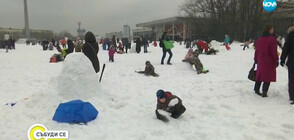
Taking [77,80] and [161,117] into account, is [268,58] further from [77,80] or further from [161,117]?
[77,80]

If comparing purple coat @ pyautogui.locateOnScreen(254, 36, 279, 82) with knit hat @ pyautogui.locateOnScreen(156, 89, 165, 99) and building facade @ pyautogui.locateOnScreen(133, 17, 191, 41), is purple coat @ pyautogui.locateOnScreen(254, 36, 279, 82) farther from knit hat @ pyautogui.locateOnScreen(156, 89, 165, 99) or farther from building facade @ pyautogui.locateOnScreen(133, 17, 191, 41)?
building facade @ pyautogui.locateOnScreen(133, 17, 191, 41)

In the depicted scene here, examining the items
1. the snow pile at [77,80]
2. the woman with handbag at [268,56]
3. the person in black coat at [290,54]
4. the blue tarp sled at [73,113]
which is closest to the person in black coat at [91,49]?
the snow pile at [77,80]

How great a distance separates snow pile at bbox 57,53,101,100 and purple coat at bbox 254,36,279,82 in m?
4.10

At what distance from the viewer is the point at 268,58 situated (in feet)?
21.7

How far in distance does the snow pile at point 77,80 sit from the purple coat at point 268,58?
4.10m

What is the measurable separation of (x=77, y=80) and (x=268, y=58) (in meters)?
4.65

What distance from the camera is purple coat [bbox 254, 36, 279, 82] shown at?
258 inches

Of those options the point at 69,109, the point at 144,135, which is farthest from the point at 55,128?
the point at 144,135

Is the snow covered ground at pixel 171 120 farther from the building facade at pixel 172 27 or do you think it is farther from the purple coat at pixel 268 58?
the building facade at pixel 172 27

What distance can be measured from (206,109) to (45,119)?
11.3 feet

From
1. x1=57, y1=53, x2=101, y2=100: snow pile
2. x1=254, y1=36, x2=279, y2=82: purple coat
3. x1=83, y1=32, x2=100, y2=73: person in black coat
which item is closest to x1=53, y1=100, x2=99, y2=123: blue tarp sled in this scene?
x1=57, y1=53, x2=101, y2=100: snow pile

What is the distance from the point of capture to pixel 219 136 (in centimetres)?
464

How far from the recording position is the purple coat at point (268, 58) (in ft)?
21.5

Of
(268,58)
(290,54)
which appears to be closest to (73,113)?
(268,58)
